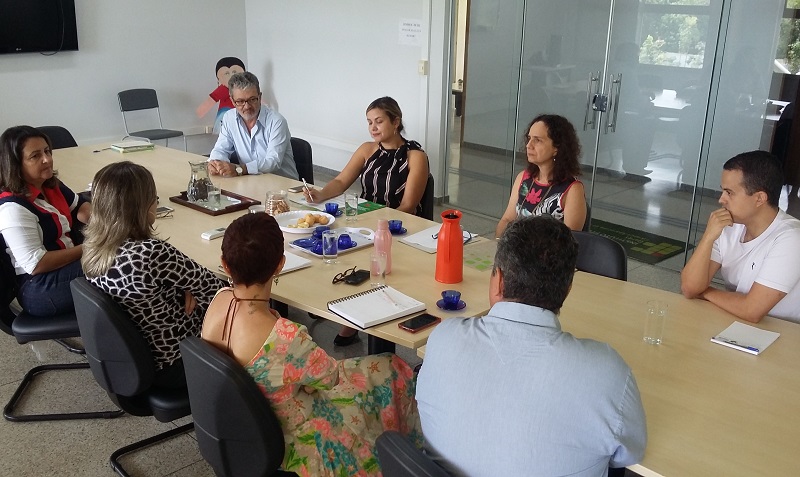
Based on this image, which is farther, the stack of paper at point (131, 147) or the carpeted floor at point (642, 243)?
the carpeted floor at point (642, 243)

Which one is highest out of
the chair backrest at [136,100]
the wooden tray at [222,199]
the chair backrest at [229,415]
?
the chair backrest at [136,100]

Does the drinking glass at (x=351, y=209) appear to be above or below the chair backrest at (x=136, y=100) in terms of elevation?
below

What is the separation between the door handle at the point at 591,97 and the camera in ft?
17.3

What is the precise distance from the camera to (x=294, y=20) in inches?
276

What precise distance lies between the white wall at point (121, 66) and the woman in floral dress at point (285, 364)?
532cm

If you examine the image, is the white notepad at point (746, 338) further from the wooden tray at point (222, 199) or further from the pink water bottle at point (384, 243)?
the wooden tray at point (222, 199)

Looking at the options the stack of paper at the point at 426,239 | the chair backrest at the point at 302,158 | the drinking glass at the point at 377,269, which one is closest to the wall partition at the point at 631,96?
the chair backrest at the point at 302,158

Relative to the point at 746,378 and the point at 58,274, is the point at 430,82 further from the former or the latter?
the point at 746,378

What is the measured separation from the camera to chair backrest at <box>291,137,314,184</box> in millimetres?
4391

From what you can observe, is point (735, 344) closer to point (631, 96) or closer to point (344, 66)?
point (631, 96)

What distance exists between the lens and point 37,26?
6168mm

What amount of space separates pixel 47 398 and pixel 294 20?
483 centimetres

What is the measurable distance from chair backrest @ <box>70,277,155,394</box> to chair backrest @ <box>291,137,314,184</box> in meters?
2.27

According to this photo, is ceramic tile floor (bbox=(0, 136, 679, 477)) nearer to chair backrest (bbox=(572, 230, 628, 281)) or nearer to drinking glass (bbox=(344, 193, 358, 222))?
drinking glass (bbox=(344, 193, 358, 222))
